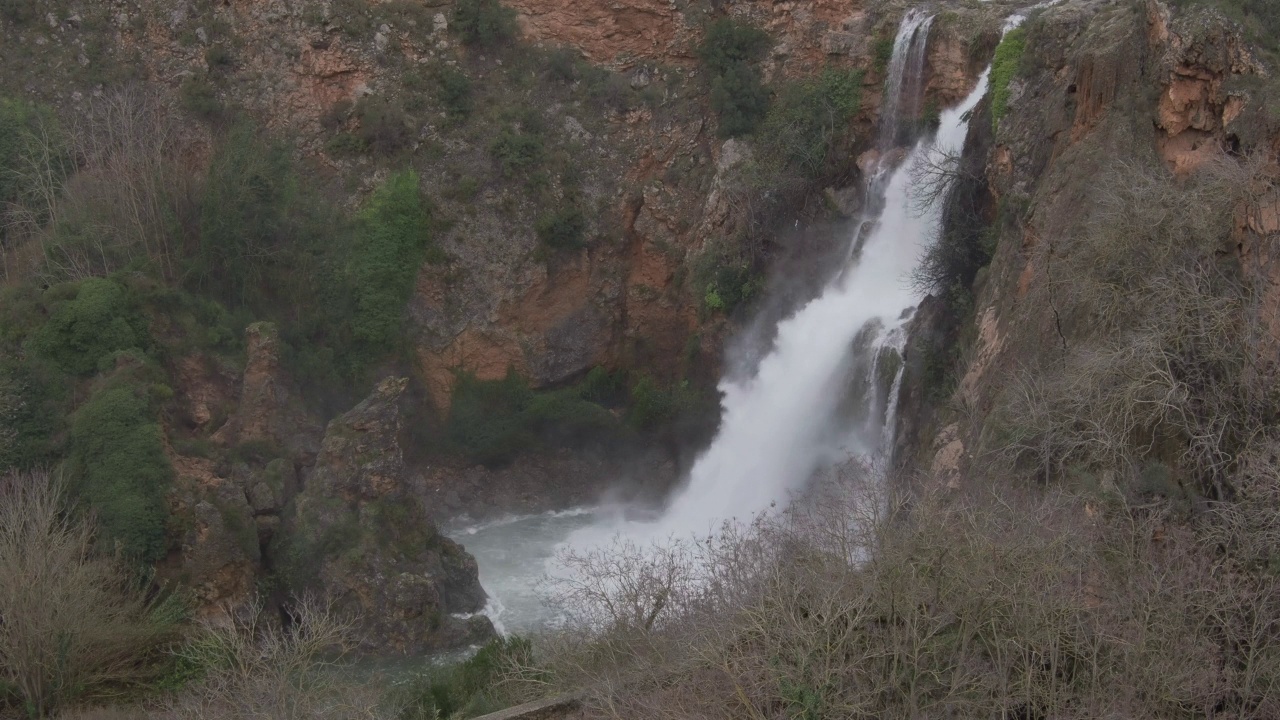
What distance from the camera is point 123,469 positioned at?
22.1 meters

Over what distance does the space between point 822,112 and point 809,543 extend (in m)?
17.8

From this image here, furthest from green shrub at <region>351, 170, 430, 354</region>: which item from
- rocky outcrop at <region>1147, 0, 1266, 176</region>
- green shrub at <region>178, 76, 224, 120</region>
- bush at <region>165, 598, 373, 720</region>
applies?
rocky outcrop at <region>1147, 0, 1266, 176</region>

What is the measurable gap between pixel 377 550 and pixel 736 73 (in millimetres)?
15840

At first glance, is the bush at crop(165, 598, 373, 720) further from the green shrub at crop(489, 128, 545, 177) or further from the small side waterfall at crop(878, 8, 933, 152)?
the small side waterfall at crop(878, 8, 933, 152)

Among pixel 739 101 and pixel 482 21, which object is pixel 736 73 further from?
pixel 482 21

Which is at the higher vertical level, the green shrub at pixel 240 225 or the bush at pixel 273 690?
the green shrub at pixel 240 225

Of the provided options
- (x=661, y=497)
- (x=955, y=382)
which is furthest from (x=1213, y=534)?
(x=661, y=497)

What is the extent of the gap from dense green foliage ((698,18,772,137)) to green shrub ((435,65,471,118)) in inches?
258

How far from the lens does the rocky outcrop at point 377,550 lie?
2266 centimetres

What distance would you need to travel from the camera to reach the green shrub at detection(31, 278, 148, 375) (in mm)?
24031

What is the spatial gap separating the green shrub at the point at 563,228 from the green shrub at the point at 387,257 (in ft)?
10.1

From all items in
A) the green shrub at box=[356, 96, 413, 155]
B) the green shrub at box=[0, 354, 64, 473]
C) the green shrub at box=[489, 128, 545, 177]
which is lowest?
the green shrub at box=[0, 354, 64, 473]

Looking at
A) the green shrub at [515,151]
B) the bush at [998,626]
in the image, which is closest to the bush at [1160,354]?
the bush at [998,626]

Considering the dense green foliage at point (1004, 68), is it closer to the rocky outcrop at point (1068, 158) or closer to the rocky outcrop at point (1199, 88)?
the rocky outcrop at point (1068, 158)
